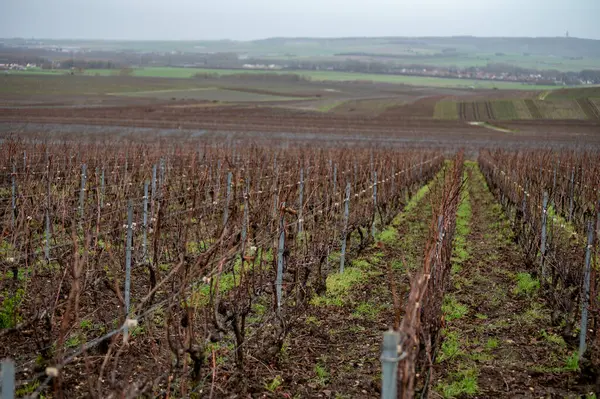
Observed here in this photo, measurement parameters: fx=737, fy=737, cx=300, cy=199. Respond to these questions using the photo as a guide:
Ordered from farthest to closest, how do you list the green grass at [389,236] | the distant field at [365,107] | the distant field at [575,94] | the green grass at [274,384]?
the distant field at [575,94], the distant field at [365,107], the green grass at [389,236], the green grass at [274,384]

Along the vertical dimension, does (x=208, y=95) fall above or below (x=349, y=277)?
below

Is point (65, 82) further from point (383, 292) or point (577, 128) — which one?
point (383, 292)

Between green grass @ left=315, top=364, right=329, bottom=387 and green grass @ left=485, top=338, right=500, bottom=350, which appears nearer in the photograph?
green grass @ left=315, top=364, right=329, bottom=387

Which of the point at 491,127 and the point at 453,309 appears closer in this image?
the point at 453,309

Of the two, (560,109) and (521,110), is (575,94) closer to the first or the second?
(521,110)

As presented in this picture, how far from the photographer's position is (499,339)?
739 cm

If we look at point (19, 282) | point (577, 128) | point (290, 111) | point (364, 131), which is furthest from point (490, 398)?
point (290, 111)

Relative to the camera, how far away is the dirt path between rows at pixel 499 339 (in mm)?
6055

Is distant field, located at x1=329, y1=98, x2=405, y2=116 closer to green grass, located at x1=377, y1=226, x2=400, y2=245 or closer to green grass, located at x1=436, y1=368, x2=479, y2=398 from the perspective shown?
green grass, located at x1=377, y1=226, x2=400, y2=245

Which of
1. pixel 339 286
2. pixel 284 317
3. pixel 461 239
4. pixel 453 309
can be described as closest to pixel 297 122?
pixel 461 239

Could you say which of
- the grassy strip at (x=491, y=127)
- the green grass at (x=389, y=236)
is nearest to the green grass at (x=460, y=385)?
the green grass at (x=389, y=236)

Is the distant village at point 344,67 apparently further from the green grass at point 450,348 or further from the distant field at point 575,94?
the green grass at point 450,348

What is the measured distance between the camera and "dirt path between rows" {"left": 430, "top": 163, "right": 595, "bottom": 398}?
6055 millimetres

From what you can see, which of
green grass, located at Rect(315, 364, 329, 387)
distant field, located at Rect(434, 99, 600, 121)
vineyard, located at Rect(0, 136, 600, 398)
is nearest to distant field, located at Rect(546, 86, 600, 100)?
distant field, located at Rect(434, 99, 600, 121)
